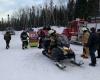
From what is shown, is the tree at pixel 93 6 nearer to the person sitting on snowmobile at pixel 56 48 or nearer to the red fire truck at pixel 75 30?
the red fire truck at pixel 75 30

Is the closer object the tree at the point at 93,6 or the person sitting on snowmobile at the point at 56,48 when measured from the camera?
the person sitting on snowmobile at the point at 56,48

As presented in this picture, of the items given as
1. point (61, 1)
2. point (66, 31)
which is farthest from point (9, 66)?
point (61, 1)

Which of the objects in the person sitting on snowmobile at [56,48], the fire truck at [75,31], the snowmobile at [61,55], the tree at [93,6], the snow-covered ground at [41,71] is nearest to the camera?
the snow-covered ground at [41,71]

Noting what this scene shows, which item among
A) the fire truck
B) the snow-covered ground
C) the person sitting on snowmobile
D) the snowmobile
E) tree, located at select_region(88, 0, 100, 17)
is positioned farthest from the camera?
tree, located at select_region(88, 0, 100, 17)

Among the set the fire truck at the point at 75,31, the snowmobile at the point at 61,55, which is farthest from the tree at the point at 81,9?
the snowmobile at the point at 61,55

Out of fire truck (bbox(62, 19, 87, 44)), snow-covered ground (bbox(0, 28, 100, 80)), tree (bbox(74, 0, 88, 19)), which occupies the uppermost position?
tree (bbox(74, 0, 88, 19))

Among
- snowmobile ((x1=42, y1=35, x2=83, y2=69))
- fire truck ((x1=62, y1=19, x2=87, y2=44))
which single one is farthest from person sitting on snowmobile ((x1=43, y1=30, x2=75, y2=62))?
fire truck ((x1=62, y1=19, x2=87, y2=44))

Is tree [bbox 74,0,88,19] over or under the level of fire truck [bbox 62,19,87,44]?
over

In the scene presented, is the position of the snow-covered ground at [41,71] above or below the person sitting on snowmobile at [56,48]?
below

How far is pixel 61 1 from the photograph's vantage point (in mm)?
97688

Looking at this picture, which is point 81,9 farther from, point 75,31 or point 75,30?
point 75,31

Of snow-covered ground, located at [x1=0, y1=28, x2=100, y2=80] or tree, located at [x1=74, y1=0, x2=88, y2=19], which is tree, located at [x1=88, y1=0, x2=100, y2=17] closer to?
tree, located at [x1=74, y1=0, x2=88, y2=19]

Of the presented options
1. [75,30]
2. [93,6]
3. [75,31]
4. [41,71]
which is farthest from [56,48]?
[93,6]

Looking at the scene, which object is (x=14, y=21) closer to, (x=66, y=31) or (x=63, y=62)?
(x=66, y=31)
